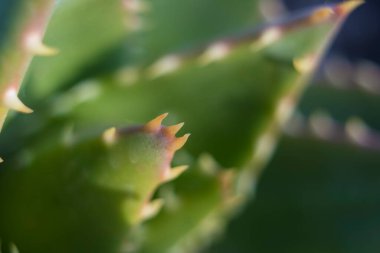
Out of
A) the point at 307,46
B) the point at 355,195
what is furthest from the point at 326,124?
the point at 307,46

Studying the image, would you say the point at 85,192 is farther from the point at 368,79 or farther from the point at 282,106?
the point at 368,79

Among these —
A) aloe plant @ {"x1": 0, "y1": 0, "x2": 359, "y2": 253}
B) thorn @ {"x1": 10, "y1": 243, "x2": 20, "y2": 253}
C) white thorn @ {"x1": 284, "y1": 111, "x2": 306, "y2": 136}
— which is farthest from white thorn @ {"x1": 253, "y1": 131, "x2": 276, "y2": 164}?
thorn @ {"x1": 10, "y1": 243, "x2": 20, "y2": 253}

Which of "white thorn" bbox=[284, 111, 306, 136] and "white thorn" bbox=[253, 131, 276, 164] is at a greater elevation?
"white thorn" bbox=[284, 111, 306, 136]

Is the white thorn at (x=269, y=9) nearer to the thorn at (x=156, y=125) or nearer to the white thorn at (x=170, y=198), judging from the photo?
the white thorn at (x=170, y=198)

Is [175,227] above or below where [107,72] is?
below

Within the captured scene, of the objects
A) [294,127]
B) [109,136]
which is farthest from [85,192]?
[294,127]

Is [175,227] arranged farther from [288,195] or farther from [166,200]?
[288,195]

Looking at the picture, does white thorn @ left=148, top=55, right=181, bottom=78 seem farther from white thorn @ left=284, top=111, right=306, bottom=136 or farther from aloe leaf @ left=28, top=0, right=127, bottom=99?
white thorn @ left=284, top=111, right=306, bottom=136
